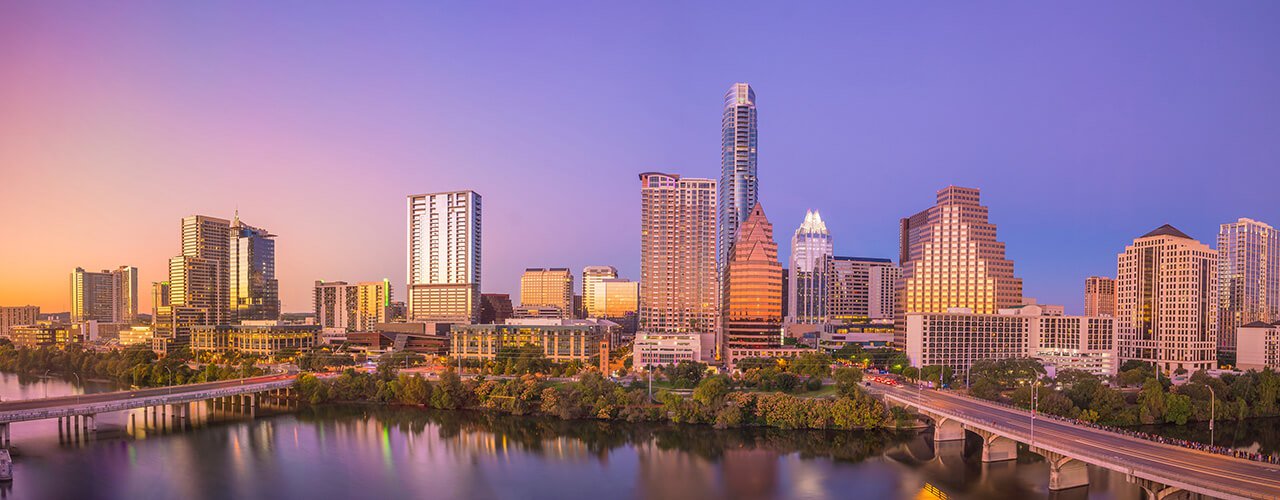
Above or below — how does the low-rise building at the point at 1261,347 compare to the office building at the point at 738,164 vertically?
below

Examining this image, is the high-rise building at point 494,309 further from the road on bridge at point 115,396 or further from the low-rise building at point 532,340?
the road on bridge at point 115,396

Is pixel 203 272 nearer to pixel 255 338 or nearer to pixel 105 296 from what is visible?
pixel 255 338

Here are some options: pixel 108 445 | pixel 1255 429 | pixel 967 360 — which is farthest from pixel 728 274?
pixel 108 445

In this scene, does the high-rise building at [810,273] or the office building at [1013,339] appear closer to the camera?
the office building at [1013,339]

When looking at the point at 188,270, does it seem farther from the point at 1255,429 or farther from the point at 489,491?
the point at 1255,429

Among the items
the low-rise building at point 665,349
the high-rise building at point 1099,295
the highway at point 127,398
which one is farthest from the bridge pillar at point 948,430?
the high-rise building at point 1099,295

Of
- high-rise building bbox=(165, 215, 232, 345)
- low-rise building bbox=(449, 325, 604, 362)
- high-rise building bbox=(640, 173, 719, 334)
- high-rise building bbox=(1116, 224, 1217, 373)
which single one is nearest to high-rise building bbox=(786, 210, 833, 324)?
high-rise building bbox=(640, 173, 719, 334)
